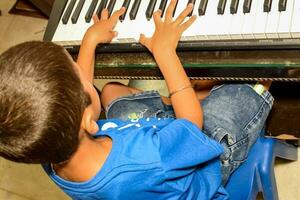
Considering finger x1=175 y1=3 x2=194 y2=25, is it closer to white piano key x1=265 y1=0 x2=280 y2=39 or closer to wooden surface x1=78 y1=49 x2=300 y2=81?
wooden surface x1=78 y1=49 x2=300 y2=81

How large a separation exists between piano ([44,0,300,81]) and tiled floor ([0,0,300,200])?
344 millimetres

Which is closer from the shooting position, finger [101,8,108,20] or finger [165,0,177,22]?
finger [165,0,177,22]

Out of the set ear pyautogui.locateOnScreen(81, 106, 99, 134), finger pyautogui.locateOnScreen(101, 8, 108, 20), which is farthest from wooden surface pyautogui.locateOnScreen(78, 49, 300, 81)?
ear pyautogui.locateOnScreen(81, 106, 99, 134)

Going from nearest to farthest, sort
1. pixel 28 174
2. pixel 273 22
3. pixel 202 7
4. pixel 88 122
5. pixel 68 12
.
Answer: pixel 88 122, pixel 273 22, pixel 202 7, pixel 68 12, pixel 28 174

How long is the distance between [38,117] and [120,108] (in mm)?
495

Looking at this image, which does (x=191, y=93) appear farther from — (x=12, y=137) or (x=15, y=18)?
(x=15, y=18)

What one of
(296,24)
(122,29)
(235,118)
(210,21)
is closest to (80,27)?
(122,29)

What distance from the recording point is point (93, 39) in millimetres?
1274

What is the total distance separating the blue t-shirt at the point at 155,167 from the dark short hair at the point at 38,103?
0.33 feet

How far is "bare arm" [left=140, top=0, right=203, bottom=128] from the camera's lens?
46.8 inches

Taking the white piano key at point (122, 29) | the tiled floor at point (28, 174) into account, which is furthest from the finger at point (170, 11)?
the tiled floor at point (28, 174)

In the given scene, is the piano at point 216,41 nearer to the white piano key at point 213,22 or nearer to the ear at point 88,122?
the white piano key at point 213,22

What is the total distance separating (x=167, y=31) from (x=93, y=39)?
0.66ft

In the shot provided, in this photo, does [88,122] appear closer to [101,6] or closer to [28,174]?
[101,6]
